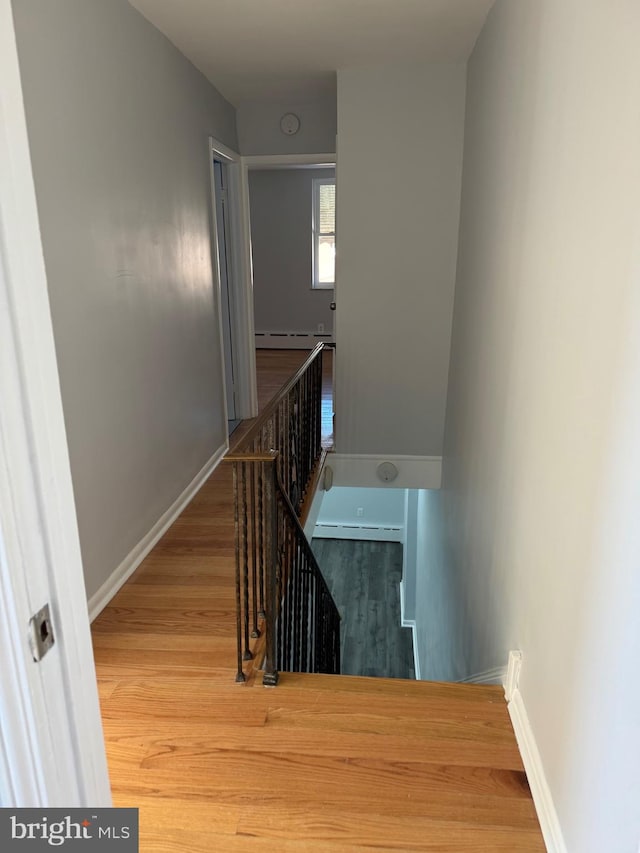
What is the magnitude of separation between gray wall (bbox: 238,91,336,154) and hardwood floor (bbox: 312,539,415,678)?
18.9 feet

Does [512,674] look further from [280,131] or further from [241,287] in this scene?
[280,131]

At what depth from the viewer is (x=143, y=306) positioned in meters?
3.09

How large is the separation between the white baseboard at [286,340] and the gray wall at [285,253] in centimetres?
8

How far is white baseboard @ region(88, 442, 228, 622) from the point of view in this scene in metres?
2.73

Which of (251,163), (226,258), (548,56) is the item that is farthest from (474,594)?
(251,163)

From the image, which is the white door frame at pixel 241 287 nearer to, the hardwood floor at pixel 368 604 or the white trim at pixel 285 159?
the white trim at pixel 285 159

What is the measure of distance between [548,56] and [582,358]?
1127mm

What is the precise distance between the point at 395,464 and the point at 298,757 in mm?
3097

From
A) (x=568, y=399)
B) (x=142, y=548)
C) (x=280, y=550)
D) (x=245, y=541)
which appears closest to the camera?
(x=568, y=399)

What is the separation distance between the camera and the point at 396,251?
4270mm

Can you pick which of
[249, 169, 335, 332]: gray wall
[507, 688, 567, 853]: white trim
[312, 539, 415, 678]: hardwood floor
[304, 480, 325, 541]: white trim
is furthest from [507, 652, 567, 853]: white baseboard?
[249, 169, 335, 332]: gray wall

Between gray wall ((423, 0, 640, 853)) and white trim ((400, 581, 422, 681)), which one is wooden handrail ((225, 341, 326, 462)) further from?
white trim ((400, 581, 422, 681))

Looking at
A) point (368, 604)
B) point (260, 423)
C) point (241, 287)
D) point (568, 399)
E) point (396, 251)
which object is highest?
point (396, 251)

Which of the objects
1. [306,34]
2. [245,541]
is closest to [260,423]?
[245,541]
